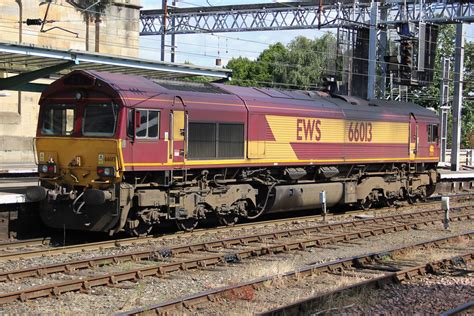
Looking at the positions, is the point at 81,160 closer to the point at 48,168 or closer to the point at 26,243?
the point at 48,168

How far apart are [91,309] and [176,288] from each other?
1689mm

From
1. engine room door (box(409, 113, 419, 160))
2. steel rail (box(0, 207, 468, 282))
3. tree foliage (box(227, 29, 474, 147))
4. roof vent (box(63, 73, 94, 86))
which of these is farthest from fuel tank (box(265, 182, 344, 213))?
tree foliage (box(227, 29, 474, 147))

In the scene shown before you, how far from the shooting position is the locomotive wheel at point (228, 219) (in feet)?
55.6

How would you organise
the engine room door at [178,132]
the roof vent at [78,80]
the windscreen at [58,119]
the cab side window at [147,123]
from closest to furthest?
the cab side window at [147,123] < the roof vent at [78,80] < the windscreen at [58,119] < the engine room door at [178,132]

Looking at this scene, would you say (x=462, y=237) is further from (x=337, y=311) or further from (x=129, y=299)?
(x=129, y=299)

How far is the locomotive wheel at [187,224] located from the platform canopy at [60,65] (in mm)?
5653

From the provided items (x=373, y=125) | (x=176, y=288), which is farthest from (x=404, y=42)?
(x=176, y=288)

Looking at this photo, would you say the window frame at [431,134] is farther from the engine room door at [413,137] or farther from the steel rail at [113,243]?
the steel rail at [113,243]

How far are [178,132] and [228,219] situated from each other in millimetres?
3189

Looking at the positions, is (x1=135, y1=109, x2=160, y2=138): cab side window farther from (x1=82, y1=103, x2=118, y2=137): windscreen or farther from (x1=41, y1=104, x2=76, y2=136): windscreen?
(x1=41, y1=104, x2=76, y2=136): windscreen

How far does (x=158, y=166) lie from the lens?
47.9 feet

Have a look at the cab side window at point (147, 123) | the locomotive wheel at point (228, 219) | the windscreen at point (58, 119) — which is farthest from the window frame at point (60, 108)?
the locomotive wheel at point (228, 219)

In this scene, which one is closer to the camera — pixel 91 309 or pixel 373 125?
pixel 91 309

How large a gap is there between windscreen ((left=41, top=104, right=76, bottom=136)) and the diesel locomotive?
0.08ft
